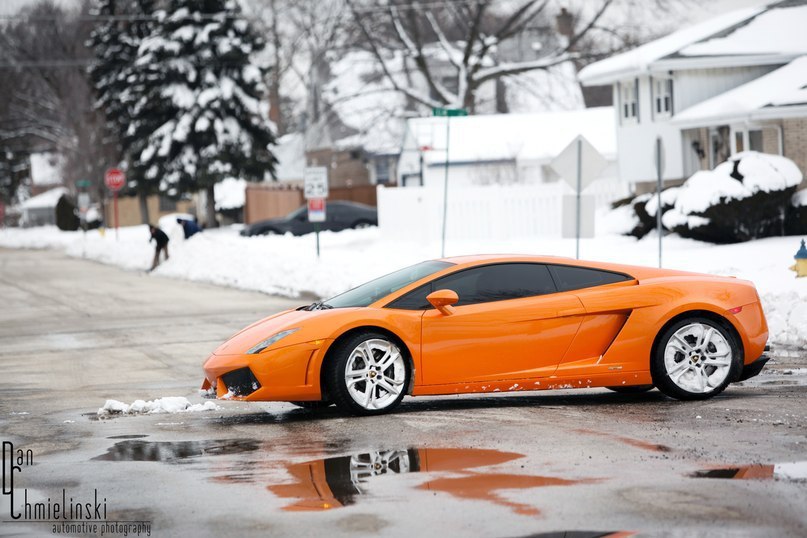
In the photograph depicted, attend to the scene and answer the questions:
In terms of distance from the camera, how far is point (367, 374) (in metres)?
10.6

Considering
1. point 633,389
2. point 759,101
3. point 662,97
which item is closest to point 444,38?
point 662,97

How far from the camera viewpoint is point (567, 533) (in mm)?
6293

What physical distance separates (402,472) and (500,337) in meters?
2.95

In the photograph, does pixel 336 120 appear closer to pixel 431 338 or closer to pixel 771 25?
pixel 771 25

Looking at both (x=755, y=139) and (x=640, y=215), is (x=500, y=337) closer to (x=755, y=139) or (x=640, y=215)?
(x=640, y=215)

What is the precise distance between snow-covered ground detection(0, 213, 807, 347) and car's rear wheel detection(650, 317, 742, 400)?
4528 mm

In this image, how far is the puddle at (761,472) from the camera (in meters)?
7.53

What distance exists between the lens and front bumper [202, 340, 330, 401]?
34.3 ft

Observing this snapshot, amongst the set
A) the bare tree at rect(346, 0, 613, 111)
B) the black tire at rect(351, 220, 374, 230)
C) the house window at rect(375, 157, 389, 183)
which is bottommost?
the black tire at rect(351, 220, 374, 230)

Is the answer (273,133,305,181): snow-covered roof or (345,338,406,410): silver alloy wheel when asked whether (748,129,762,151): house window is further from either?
(273,133,305,181): snow-covered roof

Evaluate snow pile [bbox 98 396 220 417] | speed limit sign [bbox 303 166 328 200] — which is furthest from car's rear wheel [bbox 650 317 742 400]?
speed limit sign [bbox 303 166 328 200]

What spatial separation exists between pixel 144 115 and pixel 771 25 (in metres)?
29.0

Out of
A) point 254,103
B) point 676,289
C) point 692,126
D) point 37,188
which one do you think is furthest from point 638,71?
point 37,188

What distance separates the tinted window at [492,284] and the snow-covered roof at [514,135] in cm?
4283
